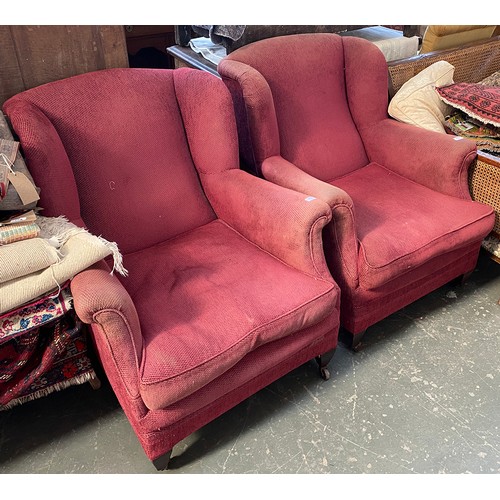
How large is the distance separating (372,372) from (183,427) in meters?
0.72

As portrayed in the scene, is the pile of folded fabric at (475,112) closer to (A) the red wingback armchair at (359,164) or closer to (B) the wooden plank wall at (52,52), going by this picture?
(A) the red wingback armchair at (359,164)

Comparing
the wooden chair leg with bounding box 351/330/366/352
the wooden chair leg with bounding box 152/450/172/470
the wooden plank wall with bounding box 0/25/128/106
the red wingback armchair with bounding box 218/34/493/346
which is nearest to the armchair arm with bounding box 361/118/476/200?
the red wingback armchair with bounding box 218/34/493/346

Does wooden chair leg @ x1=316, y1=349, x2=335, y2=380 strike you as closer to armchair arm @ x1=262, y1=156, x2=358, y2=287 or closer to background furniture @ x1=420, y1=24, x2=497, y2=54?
armchair arm @ x1=262, y1=156, x2=358, y2=287

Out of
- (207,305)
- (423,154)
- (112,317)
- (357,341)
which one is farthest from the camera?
(423,154)

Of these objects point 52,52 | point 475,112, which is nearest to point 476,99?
point 475,112

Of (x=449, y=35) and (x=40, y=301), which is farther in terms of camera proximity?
(x=449, y=35)

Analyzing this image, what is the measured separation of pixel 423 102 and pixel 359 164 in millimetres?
378

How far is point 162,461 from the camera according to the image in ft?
4.64

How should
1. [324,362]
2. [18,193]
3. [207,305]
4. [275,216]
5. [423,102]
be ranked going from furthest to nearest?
1. [423,102]
2. [324,362]
3. [275,216]
4. [207,305]
5. [18,193]

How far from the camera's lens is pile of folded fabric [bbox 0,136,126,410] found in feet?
3.96

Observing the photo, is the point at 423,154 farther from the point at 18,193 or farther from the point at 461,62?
the point at 18,193

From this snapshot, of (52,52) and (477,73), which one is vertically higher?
(52,52)

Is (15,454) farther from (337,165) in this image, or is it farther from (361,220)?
(337,165)

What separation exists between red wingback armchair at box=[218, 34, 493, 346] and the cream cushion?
6cm
